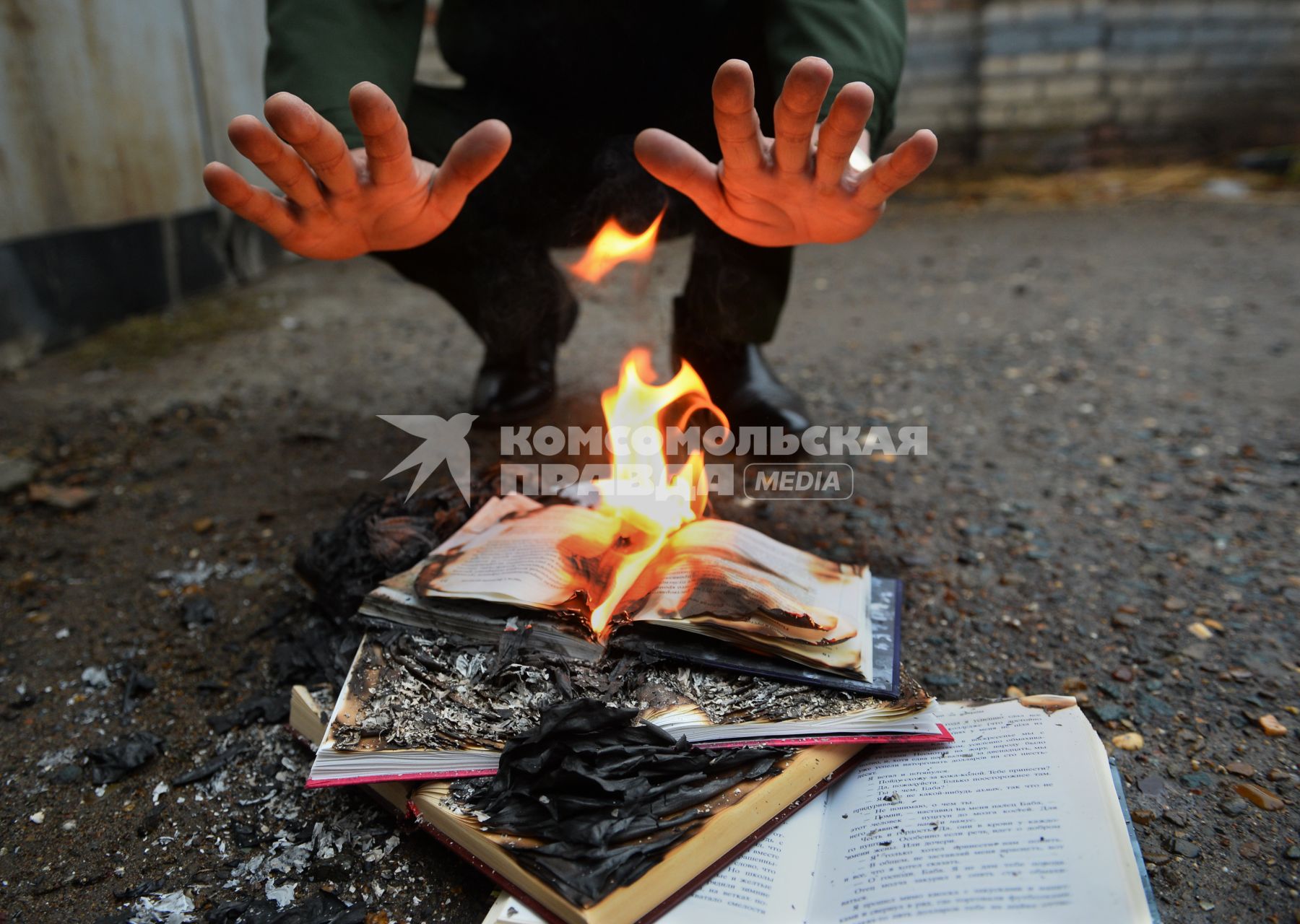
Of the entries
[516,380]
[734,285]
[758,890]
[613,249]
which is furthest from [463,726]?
[516,380]

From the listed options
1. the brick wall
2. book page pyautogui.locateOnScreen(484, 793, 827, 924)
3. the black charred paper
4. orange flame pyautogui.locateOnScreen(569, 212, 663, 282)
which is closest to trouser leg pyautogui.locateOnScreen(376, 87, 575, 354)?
orange flame pyautogui.locateOnScreen(569, 212, 663, 282)

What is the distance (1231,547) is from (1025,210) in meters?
4.22

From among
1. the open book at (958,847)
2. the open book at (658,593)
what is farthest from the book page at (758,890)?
the open book at (658,593)

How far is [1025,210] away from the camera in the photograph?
18.1ft

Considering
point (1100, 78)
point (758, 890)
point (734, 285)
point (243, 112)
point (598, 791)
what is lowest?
point (758, 890)

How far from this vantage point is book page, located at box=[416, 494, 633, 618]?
1389mm

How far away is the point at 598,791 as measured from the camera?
110cm

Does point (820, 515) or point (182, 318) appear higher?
point (182, 318)

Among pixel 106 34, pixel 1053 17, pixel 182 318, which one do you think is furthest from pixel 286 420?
pixel 1053 17

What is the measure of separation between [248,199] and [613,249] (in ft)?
2.56

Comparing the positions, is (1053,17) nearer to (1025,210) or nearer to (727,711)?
(1025,210)

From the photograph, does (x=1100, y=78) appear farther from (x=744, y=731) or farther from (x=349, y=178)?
(x=744, y=731)

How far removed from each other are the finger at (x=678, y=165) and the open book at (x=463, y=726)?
822 mm

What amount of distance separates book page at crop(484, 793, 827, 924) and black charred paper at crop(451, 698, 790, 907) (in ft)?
0.23
